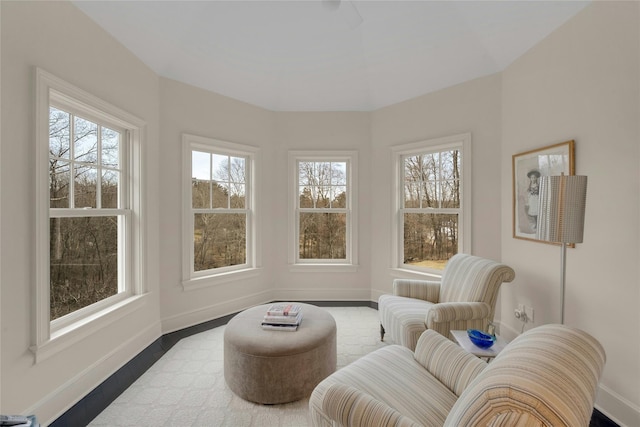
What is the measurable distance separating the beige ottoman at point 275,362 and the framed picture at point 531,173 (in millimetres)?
2009

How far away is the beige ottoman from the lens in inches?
76.7

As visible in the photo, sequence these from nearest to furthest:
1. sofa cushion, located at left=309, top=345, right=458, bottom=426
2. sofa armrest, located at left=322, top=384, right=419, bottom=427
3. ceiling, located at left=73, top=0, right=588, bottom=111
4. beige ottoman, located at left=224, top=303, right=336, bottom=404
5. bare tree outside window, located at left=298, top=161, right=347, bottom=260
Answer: sofa armrest, located at left=322, top=384, right=419, bottom=427 < sofa cushion, located at left=309, top=345, right=458, bottom=426 < beige ottoman, located at left=224, top=303, right=336, bottom=404 < ceiling, located at left=73, top=0, right=588, bottom=111 < bare tree outside window, located at left=298, top=161, right=347, bottom=260

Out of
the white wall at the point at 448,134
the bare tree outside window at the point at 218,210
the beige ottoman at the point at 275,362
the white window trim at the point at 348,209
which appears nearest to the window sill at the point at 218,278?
the bare tree outside window at the point at 218,210

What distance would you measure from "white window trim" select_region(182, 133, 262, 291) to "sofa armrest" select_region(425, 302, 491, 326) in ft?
7.67

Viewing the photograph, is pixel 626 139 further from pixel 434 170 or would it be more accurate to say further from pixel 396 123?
pixel 396 123

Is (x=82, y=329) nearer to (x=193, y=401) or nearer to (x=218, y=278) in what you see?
(x=193, y=401)

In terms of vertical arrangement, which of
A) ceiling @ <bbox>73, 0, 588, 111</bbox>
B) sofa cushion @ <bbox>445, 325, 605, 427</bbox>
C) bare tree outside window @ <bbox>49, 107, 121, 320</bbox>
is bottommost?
sofa cushion @ <bbox>445, 325, 605, 427</bbox>

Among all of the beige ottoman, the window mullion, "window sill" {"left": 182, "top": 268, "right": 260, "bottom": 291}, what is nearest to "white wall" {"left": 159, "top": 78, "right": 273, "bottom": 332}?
"window sill" {"left": 182, "top": 268, "right": 260, "bottom": 291}

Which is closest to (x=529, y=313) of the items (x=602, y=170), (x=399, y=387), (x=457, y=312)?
(x=457, y=312)

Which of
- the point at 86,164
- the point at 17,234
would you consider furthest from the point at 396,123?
the point at 17,234

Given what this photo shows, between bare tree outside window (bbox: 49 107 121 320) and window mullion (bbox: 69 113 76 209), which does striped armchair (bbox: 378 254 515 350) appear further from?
window mullion (bbox: 69 113 76 209)

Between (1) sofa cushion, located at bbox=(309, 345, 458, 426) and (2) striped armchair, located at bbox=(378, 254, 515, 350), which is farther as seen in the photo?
(2) striped armchair, located at bbox=(378, 254, 515, 350)

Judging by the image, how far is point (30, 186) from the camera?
176 cm

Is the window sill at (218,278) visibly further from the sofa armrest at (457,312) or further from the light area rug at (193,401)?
the sofa armrest at (457,312)
